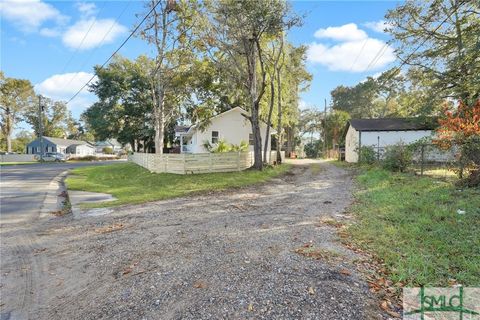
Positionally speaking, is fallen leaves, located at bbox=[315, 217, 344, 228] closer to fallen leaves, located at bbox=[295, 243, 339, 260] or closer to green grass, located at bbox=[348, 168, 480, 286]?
green grass, located at bbox=[348, 168, 480, 286]

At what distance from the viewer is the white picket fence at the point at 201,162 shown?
612 inches

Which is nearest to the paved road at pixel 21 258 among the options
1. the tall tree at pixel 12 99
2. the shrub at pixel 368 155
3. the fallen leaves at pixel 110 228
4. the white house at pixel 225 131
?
the fallen leaves at pixel 110 228

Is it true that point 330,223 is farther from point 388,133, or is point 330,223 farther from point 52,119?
point 52,119

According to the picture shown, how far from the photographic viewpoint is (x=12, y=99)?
155ft

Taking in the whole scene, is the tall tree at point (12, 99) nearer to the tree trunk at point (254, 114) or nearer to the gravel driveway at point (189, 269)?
the tree trunk at point (254, 114)

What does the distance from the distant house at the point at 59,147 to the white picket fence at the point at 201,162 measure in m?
46.8

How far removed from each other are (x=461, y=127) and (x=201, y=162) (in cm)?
1165

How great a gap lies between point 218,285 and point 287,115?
25.9 meters

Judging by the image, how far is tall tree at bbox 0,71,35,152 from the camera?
150 feet

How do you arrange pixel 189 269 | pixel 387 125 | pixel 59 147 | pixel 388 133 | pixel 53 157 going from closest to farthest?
pixel 189 269 → pixel 388 133 → pixel 387 125 → pixel 53 157 → pixel 59 147

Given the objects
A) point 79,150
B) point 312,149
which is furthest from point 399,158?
point 79,150

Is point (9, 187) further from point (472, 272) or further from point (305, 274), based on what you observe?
point (472, 272)

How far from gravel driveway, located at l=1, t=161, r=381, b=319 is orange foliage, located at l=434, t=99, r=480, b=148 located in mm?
5842

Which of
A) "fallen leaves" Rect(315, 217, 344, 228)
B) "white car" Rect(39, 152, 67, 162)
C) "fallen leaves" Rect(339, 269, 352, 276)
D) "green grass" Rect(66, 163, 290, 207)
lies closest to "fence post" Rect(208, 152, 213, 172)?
"green grass" Rect(66, 163, 290, 207)
